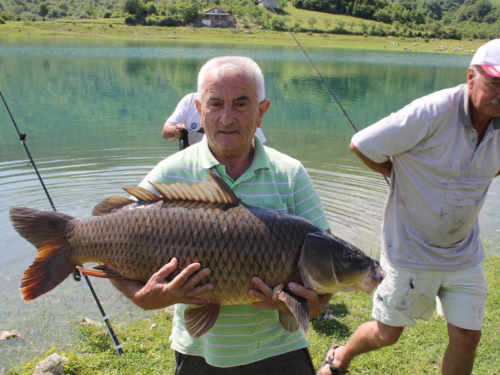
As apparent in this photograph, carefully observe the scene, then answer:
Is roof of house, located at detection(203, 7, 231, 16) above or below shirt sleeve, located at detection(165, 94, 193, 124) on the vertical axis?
below

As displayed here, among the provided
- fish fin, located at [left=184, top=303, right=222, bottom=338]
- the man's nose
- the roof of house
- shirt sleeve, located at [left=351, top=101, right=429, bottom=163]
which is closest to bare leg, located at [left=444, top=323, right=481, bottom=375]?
shirt sleeve, located at [left=351, top=101, right=429, bottom=163]

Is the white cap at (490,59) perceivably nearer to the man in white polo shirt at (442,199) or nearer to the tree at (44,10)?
the man in white polo shirt at (442,199)

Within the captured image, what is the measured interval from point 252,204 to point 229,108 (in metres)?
0.49

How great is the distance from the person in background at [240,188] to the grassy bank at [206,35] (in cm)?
5993

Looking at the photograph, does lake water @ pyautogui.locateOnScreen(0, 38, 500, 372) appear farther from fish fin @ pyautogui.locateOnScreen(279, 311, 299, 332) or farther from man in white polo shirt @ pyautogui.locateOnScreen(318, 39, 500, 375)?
fish fin @ pyautogui.locateOnScreen(279, 311, 299, 332)

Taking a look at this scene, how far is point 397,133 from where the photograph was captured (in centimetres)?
356

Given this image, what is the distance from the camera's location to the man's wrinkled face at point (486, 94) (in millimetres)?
3379

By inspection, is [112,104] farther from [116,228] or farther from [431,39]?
[431,39]

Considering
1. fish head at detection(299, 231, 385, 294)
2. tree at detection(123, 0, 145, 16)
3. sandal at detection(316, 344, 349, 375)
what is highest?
fish head at detection(299, 231, 385, 294)

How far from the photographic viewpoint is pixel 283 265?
2236 mm

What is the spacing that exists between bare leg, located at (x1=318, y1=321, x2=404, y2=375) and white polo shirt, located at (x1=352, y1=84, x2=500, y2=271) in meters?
0.55

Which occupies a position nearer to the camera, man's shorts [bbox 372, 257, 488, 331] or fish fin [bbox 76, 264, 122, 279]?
fish fin [bbox 76, 264, 122, 279]

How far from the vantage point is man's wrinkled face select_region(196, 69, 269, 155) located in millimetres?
2361

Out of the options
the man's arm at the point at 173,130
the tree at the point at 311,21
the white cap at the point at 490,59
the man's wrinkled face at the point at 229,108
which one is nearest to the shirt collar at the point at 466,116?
the white cap at the point at 490,59
